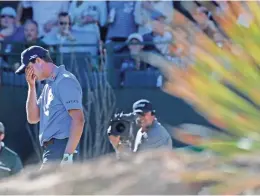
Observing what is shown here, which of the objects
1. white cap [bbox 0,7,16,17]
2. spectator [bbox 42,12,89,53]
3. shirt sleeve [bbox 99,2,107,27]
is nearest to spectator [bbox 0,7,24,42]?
white cap [bbox 0,7,16,17]

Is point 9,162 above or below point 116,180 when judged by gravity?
below

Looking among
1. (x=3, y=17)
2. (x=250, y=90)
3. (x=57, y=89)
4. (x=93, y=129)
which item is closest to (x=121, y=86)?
(x=93, y=129)

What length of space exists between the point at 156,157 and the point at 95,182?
17 cm

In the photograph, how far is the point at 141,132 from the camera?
6008 mm

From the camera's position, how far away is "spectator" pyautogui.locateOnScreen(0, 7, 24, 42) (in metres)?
8.82

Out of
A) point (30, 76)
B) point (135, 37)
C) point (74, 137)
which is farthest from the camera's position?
point (135, 37)

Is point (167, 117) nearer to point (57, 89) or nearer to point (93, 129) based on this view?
point (93, 129)

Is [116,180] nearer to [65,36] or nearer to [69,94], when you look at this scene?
[69,94]

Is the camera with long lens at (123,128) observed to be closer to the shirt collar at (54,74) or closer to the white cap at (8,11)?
the shirt collar at (54,74)

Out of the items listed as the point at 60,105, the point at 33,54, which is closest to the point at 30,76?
the point at 33,54

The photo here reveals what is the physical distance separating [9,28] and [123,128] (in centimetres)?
273

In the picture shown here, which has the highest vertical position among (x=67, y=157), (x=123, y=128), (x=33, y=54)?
(x=33, y=54)

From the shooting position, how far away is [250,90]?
1.87 m

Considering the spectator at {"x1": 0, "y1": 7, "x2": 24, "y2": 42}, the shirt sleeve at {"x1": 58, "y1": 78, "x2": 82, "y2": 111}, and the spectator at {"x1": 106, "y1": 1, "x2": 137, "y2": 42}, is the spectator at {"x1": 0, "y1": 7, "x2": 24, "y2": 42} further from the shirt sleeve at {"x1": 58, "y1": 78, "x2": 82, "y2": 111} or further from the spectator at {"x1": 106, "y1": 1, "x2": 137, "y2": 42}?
the shirt sleeve at {"x1": 58, "y1": 78, "x2": 82, "y2": 111}
